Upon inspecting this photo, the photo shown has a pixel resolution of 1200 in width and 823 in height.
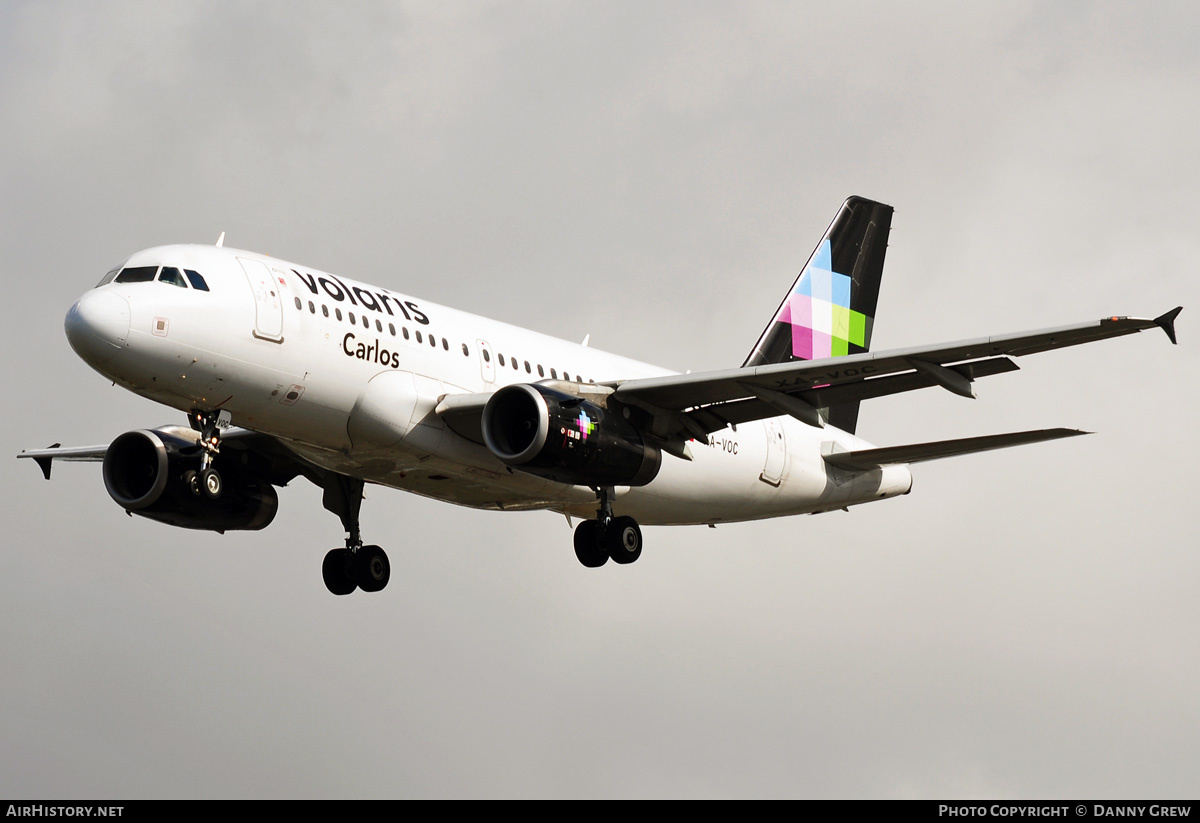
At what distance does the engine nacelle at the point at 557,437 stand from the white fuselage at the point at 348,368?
1112 millimetres

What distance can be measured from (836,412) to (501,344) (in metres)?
11.5

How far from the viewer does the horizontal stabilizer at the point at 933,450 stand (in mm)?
32125

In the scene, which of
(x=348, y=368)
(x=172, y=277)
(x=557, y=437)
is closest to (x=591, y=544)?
(x=557, y=437)

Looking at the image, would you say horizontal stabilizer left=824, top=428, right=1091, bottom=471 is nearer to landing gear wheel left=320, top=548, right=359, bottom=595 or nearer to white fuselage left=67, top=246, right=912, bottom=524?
white fuselage left=67, top=246, right=912, bottom=524

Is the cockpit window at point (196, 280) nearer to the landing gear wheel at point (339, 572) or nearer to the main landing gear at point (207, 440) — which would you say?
the main landing gear at point (207, 440)

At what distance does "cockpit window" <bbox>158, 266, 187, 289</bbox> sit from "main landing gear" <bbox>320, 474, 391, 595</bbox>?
8.90 m

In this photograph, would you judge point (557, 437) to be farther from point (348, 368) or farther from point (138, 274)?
point (138, 274)

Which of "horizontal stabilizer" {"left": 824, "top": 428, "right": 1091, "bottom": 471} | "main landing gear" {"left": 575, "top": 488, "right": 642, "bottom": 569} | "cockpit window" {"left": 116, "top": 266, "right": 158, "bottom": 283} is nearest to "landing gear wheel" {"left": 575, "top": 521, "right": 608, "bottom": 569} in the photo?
"main landing gear" {"left": 575, "top": 488, "right": 642, "bottom": 569}

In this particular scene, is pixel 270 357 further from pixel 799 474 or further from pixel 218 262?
pixel 799 474

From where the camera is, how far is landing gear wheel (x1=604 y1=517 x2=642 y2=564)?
33656 millimetres

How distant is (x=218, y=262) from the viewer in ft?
95.3

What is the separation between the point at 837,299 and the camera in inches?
1726

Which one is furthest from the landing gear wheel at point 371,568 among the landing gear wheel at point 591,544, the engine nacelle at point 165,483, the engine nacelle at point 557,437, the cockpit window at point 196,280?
the cockpit window at point 196,280
